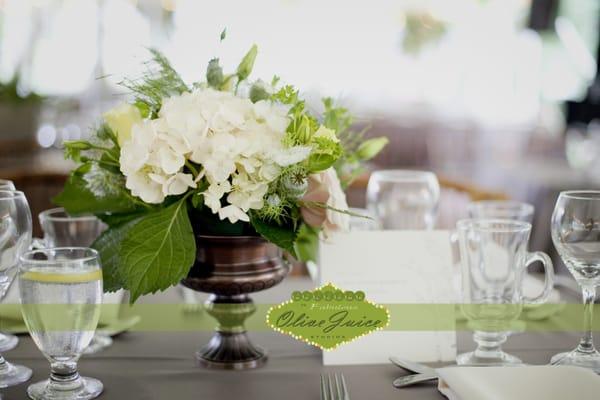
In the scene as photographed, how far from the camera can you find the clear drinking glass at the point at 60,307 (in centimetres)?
86

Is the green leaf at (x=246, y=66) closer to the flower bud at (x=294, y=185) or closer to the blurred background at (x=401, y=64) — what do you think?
the flower bud at (x=294, y=185)

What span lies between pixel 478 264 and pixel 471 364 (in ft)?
0.41

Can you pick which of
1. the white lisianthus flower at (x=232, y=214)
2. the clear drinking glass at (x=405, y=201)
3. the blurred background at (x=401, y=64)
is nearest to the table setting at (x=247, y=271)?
the white lisianthus flower at (x=232, y=214)

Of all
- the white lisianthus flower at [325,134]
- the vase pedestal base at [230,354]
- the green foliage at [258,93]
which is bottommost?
the vase pedestal base at [230,354]

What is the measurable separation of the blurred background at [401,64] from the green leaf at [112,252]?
9.61 ft

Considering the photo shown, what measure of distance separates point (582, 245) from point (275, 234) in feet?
1.25

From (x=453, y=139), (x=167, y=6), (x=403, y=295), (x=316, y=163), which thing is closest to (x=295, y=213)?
(x=316, y=163)

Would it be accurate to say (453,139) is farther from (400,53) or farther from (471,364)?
(471,364)

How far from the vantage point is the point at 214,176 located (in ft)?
3.06

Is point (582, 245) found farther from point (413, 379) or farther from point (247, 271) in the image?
point (247, 271)

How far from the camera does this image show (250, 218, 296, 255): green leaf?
3.20 feet

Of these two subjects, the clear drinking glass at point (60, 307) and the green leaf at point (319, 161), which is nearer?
the clear drinking glass at point (60, 307)

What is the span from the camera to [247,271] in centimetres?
103

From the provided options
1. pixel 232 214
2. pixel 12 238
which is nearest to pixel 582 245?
pixel 232 214
